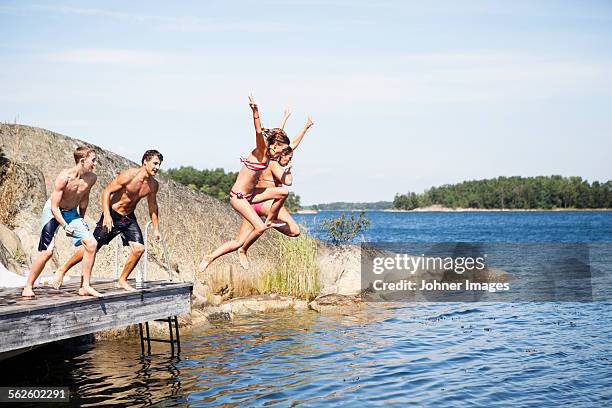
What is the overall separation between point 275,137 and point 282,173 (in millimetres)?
457

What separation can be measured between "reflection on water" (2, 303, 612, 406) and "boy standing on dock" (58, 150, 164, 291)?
1998 mm

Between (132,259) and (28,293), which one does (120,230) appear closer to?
(132,259)

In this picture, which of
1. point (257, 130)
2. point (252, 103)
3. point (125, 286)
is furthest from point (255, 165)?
point (125, 286)

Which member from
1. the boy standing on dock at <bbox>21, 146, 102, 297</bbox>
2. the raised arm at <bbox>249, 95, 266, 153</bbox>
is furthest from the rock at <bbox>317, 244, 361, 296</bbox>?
the raised arm at <bbox>249, 95, 266, 153</bbox>

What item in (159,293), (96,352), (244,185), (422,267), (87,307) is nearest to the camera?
(244,185)

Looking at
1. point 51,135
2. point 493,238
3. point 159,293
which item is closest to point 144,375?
point 159,293

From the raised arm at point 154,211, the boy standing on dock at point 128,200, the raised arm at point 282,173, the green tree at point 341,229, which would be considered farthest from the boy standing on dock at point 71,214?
the green tree at point 341,229

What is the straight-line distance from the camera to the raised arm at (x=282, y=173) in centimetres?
950

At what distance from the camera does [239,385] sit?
1326 centimetres

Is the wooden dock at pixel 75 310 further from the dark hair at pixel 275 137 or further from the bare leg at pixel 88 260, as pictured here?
the dark hair at pixel 275 137

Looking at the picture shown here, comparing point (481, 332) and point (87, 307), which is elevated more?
point (87, 307)

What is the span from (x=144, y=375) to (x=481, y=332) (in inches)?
337

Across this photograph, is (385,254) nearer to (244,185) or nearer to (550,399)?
(550,399)

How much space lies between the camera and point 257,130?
9266 millimetres
